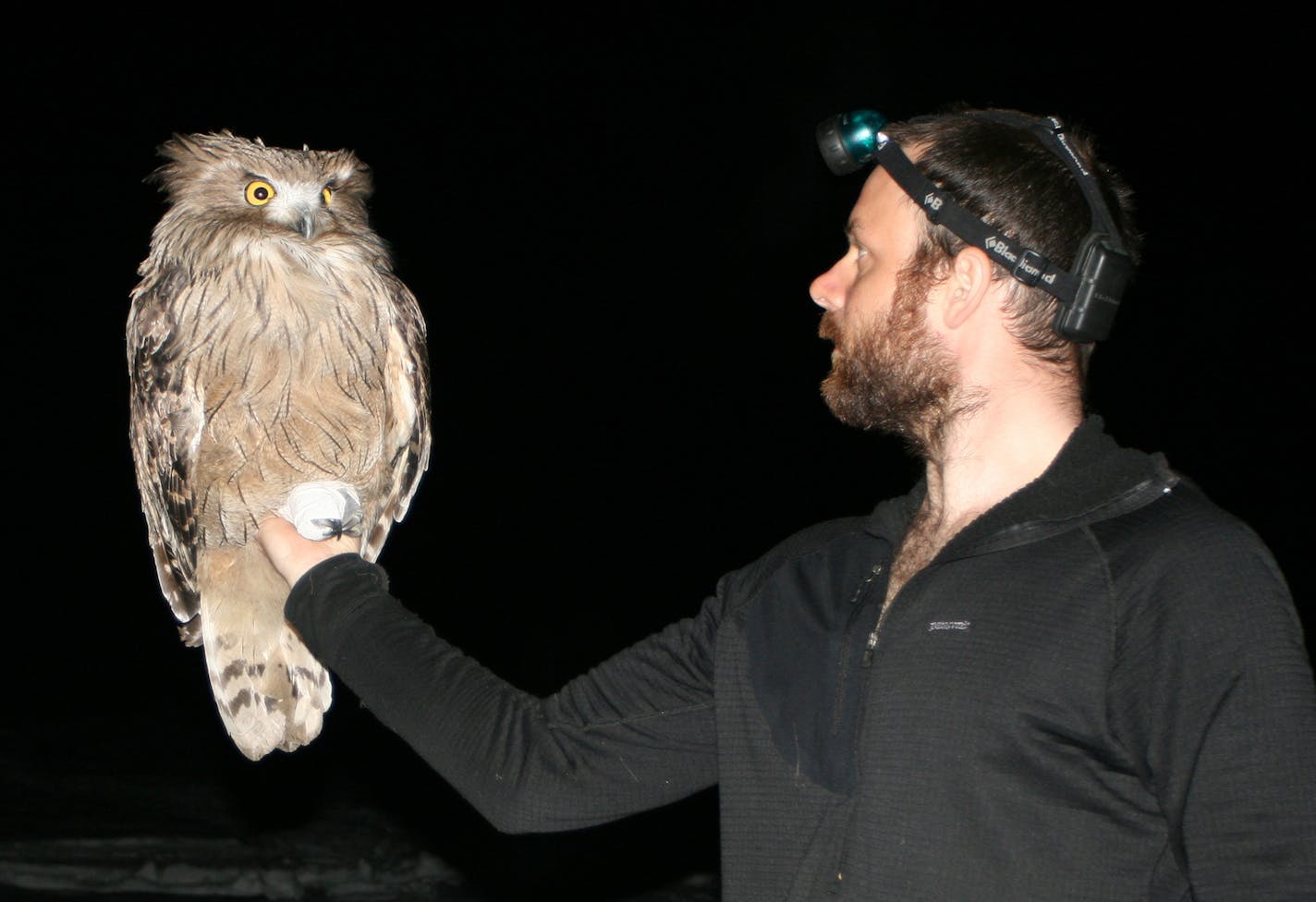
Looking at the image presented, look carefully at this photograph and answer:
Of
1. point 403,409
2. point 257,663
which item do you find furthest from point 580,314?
point 257,663

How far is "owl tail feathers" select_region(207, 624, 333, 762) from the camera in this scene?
1.71m

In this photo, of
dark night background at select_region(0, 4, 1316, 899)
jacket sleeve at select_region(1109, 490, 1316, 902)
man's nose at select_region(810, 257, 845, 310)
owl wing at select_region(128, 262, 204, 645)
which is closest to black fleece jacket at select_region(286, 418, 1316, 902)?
jacket sleeve at select_region(1109, 490, 1316, 902)

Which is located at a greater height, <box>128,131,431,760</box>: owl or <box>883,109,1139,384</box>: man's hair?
<box>883,109,1139,384</box>: man's hair

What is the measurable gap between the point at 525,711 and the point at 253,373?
0.71 meters

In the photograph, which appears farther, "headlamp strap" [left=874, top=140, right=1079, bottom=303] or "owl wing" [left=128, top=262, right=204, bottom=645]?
"owl wing" [left=128, top=262, right=204, bottom=645]

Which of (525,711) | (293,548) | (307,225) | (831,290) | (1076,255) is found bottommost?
(525,711)

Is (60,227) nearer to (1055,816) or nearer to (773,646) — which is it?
(773,646)

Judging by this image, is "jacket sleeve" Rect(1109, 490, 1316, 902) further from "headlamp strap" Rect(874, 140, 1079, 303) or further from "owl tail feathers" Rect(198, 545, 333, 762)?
"owl tail feathers" Rect(198, 545, 333, 762)

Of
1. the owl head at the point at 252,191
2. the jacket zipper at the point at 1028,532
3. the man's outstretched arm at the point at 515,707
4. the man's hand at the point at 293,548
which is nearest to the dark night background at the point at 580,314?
the owl head at the point at 252,191

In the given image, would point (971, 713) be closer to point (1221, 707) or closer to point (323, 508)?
point (1221, 707)

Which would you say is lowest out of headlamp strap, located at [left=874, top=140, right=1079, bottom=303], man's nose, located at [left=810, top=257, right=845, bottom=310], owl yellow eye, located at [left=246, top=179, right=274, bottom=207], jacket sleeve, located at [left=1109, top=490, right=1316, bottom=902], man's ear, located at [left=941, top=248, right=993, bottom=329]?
jacket sleeve, located at [left=1109, top=490, right=1316, bottom=902]

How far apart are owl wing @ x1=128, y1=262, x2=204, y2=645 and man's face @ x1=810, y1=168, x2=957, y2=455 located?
103 cm

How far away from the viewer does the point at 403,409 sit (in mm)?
1938

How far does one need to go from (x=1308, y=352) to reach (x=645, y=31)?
3.13m
